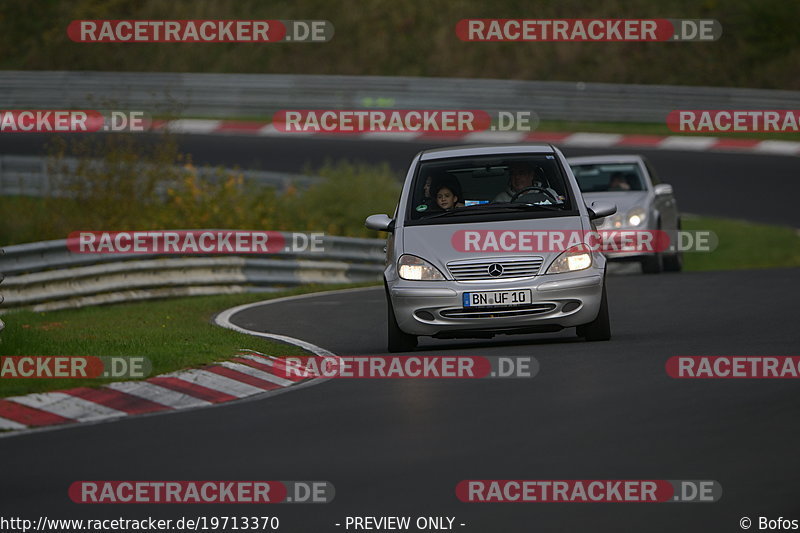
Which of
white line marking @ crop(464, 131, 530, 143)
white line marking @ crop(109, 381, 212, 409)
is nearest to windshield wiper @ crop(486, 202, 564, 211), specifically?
white line marking @ crop(109, 381, 212, 409)

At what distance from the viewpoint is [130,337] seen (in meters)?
14.2

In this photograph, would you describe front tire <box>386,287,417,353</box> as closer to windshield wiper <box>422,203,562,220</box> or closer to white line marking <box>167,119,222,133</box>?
windshield wiper <box>422,203,562,220</box>

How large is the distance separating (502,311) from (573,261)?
2.39 feet

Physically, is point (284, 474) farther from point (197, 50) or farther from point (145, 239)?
point (197, 50)

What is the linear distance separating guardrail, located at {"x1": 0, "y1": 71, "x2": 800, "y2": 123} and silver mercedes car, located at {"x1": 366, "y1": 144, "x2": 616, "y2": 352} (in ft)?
80.3

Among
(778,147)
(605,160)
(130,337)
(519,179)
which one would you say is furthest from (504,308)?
(778,147)

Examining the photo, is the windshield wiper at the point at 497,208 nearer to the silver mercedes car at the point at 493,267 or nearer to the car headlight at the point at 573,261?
the silver mercedes car at the point at 493,267

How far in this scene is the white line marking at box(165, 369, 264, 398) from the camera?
11281 millimetres

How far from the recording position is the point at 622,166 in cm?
2294

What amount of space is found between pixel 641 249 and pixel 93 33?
32.1m

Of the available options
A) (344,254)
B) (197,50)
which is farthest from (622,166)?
(197,50)

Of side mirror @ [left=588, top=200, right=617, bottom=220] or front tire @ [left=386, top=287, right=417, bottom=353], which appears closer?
front tire @ [left=386, top=287, right=417, bottom=353]

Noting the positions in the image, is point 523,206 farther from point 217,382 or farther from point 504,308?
point 217,382

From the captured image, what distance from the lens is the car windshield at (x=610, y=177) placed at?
22.6 metres
